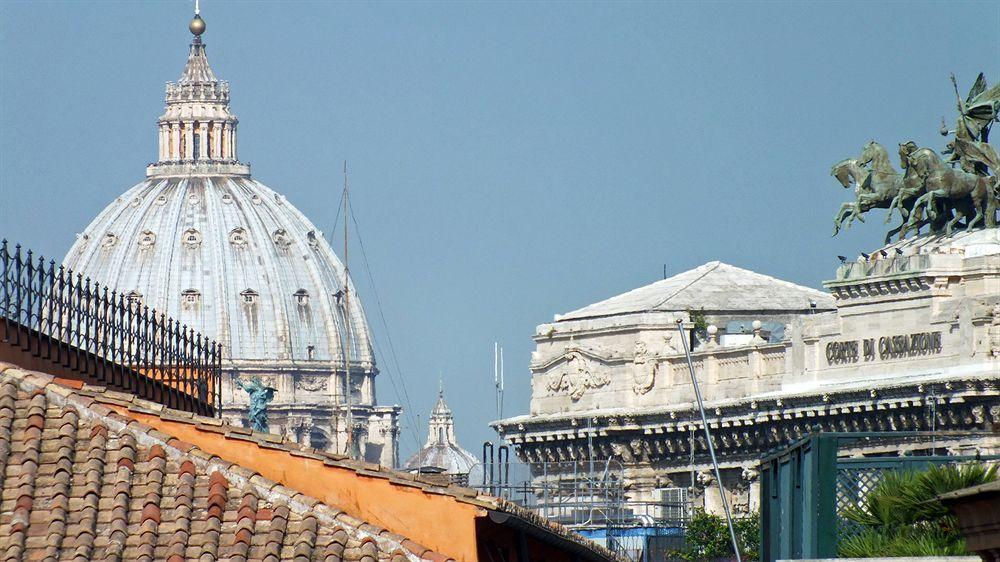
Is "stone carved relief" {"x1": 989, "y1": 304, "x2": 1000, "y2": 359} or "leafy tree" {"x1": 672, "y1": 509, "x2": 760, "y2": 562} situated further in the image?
"stone carved relief" {"x1": 989, "y1": 304, "x2": 1000, "y2": 359}

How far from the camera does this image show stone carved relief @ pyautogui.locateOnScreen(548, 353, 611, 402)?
119 meters

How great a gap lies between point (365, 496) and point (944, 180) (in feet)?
205

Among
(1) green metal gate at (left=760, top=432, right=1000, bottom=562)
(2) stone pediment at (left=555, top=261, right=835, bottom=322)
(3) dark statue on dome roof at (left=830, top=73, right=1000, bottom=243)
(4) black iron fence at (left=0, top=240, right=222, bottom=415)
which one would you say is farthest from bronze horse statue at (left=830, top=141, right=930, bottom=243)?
(1) green metal gate at (left=760, top=432, right=1000, bottom=562)

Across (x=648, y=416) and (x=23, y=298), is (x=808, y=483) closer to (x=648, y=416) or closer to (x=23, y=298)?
(x=23, y=298)

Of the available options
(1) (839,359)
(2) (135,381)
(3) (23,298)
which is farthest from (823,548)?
(1) (839,359)

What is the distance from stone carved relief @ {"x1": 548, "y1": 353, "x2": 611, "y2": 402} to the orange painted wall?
287ft

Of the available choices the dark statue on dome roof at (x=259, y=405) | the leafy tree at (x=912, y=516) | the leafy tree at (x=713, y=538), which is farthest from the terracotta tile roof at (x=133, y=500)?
the leafy tree at (x=713, y=538)

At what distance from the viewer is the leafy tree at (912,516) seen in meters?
26.8

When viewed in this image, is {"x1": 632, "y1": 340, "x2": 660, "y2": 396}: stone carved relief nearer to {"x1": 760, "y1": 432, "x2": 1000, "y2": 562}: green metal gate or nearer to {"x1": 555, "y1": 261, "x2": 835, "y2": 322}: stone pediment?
{"x1": 555, "y1": 261, "x2": 835, "y2": 322}: stone pediment

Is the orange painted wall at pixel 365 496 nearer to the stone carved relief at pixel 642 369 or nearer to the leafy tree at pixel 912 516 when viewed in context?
the leafy tree at pixel 912 516

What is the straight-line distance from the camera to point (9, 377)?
30.0 m

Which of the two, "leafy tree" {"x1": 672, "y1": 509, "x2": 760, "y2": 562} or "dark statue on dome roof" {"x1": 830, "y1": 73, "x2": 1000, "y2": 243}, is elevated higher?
"dark statue on dome roof" {"x1": 830, "y1": 73, "x2": 1000, "y2": 243}

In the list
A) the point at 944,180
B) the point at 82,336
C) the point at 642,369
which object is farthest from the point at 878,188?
the point at 82,336

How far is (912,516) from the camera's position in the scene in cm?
2761
